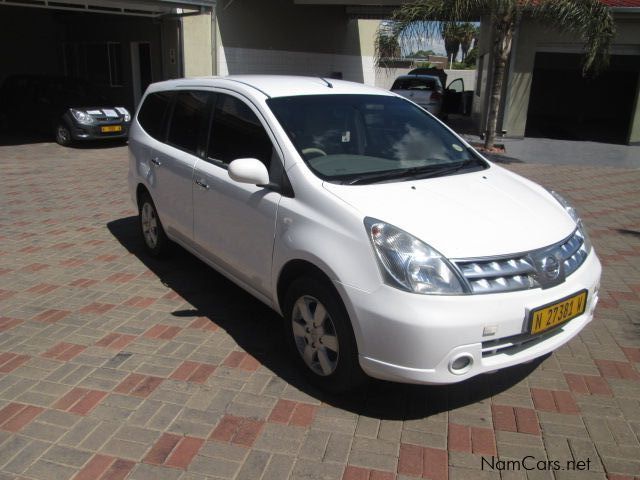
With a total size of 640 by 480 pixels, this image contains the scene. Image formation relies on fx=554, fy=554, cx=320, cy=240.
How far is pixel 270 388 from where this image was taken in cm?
332

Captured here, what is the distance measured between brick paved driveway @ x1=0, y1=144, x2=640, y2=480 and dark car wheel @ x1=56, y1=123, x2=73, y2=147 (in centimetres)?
923

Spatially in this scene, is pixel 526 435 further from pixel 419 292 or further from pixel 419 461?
pixel 419 292

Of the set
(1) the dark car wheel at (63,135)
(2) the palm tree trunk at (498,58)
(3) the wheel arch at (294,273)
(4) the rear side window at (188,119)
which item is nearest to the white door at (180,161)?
(4) the rear side window at (188,119)

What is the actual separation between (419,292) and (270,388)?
1.21 m

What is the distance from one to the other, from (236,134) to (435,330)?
208cm

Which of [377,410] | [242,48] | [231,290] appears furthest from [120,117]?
[377,410]

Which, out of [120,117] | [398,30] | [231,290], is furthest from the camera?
[120,117]

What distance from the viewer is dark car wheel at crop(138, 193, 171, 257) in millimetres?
5246

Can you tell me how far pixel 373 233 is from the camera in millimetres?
2795

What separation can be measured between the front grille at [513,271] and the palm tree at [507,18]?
366 inches

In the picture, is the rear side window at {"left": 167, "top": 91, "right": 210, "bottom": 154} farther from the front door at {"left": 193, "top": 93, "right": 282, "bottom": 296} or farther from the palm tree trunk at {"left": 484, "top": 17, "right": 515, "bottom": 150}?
the palm tree trunk at {"left": 484, "top": 17, "right": 515, "bottom": 150}

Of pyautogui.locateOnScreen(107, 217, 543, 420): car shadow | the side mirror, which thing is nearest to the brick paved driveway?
pyautogui.locateOnScreen(107, 217, 543, 420): car shadow

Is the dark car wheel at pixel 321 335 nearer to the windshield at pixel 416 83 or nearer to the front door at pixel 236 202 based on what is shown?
the front door at pixel 236 202

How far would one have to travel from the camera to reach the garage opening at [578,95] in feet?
59.6
